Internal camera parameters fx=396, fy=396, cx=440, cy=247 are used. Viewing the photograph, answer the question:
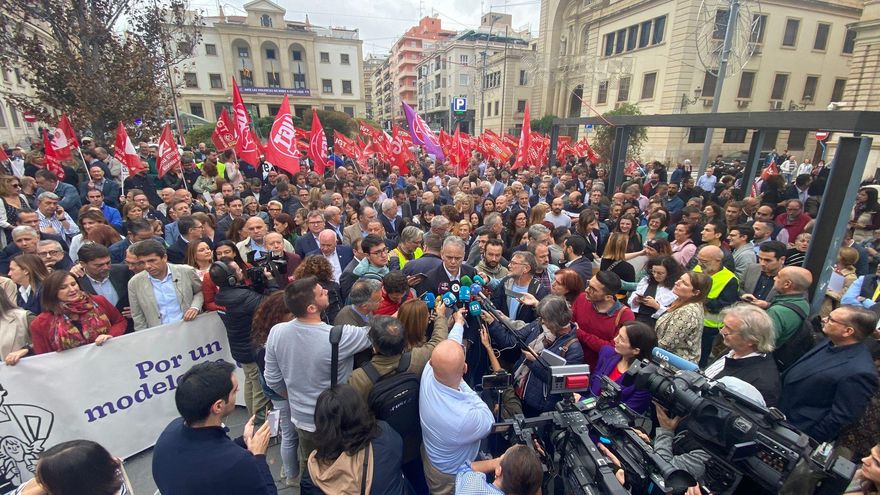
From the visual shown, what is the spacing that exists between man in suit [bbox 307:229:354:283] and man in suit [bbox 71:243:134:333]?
190cm

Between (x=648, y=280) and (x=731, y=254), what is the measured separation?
A: 1961 mm

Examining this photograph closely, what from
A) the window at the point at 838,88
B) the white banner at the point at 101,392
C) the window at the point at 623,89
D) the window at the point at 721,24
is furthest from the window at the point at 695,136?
the white banner at the point at 101,392

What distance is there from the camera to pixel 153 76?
44.3ft

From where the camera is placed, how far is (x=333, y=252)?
→ 16.5ft

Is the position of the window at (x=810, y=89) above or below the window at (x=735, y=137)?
above

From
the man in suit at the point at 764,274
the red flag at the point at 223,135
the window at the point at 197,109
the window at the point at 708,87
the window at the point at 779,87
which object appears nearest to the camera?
the man in suit at the point at 764,274

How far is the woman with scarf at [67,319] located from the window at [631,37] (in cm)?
3846

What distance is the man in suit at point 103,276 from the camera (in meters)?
3.80

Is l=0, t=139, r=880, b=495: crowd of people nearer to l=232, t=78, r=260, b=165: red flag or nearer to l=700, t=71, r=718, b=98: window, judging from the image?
l=232, t=78, r=260, b=165: red flag

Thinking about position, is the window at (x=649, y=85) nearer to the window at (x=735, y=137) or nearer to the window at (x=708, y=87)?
the window at (x=708, y=87)

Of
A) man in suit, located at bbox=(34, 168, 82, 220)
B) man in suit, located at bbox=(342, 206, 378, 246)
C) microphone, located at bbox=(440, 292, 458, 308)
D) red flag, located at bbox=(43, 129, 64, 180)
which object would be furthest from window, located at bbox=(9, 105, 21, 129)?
microphone, located at bbox=(440, 292, 458, 308)

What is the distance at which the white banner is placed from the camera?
3236mm

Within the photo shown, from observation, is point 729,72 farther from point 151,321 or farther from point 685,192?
point 151,321

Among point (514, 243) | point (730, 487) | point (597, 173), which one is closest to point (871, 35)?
point (597, 173)
